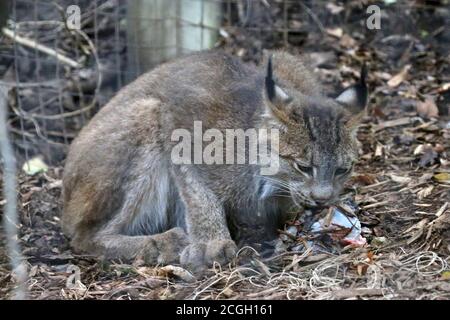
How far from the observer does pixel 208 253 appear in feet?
17.9

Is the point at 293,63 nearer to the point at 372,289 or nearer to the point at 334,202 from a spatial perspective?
the point at 334,202

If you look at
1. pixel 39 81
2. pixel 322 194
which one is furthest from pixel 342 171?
pixel 39 81

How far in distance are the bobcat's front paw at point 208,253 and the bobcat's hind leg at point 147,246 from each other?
0.12 metres

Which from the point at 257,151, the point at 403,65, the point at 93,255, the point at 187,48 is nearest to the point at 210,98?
the point at 257,151

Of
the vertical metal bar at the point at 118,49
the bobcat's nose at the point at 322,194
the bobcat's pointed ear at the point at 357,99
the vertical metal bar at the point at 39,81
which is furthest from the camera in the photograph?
the vertical metal bar at the point at 118,49

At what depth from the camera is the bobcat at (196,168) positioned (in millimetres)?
5363

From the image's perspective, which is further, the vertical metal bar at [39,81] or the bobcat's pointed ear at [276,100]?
the vertical metal bar at [39,81]

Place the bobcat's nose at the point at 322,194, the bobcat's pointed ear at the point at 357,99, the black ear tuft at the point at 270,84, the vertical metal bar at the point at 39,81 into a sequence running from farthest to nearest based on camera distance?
1. the vertical metal bar at the point at 39,81
2. the bobcat's pointed ear at the point at 357,99
3. the black ear tuft at the point at 270,84
4. the bobcat's nose at the point at 322,194

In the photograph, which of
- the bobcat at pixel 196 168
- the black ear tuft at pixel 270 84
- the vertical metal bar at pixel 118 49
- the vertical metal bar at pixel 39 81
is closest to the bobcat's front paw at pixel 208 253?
the bobcat at pixel 196 168

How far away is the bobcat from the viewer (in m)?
5.36

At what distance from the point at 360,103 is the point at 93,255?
2.15 metres

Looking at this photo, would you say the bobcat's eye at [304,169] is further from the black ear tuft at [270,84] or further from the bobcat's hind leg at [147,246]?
the bobcat's hind leg at [147,246]

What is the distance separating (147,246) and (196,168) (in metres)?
0.65

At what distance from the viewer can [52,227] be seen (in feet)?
21.2
